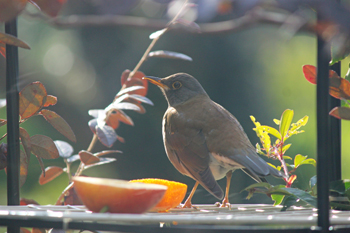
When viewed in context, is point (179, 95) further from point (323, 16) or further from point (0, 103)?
point (323, 16)

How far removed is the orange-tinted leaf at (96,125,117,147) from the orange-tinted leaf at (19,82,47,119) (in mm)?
281

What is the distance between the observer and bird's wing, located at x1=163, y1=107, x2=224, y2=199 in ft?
5.03

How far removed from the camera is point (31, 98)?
1.10 meters

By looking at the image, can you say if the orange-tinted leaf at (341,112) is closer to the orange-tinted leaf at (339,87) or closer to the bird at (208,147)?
the orange-tinted leaf at (339,87)

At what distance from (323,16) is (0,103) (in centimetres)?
112

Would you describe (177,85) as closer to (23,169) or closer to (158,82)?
(158,82)

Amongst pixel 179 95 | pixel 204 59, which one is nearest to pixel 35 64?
pixel 204 59

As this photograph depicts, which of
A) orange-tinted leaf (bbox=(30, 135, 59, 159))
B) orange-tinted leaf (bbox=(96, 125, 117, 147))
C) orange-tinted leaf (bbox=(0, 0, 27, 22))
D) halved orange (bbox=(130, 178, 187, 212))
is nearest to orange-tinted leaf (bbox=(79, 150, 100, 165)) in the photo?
orange-tinted leaf (bbox=(96, 125, 117, 147))

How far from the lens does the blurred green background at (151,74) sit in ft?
17.7

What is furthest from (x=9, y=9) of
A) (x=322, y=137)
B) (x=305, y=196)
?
(x=305, y=196)

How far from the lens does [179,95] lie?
213cm

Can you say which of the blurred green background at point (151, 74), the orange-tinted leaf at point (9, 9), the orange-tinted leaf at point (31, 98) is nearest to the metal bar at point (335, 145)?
the orange-tinted leaf at point (31, 98)

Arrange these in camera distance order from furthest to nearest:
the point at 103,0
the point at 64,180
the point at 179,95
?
the point at 64,180 < the point at 179,95 < the point at 103,0

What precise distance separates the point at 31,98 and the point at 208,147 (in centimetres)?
79
